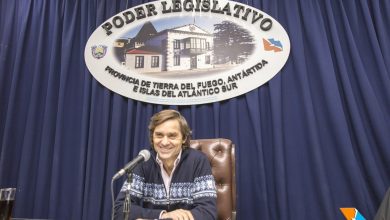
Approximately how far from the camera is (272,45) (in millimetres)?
2246

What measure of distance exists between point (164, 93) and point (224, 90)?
49 centimetres

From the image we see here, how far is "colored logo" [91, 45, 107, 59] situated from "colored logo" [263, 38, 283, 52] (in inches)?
53.5

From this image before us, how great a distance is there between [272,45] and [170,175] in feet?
4.36

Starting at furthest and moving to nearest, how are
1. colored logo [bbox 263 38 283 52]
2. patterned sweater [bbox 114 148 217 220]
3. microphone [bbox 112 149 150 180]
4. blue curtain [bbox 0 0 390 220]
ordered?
1. colored logo [bbox 263 38 283 52]
2. blue curtain [bbox 0 0 390 220]
3. patterned sweater [bbox 114 148 217 220]
4. microphone [bbox 112 149 150 180]

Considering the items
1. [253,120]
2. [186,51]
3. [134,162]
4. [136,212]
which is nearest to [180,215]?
[136,212]

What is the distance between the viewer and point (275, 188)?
6.81ft

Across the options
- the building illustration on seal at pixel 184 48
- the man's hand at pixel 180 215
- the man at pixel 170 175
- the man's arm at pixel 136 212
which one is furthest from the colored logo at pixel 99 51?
the man's hand at pixel 180 215

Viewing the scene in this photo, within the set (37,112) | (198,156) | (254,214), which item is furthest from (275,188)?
(37,112)

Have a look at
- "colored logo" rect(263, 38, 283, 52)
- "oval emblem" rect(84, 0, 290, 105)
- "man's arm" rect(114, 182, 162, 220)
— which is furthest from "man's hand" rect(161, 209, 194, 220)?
"colored logo" rect(263, 38, 283, 52)

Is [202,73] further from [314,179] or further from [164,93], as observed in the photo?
[314,179]

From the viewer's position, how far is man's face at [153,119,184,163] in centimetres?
153

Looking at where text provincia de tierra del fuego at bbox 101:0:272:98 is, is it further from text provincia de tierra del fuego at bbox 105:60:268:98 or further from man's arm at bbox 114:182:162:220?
man's arm at bbox 114:182:162:220

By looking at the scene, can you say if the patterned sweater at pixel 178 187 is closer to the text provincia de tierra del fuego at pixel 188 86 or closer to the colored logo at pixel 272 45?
the text provincia de tierra del fuego at pixel 188 86

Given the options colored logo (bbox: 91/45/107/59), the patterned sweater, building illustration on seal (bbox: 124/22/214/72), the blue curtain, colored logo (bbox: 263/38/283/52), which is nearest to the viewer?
the patterned sweater
